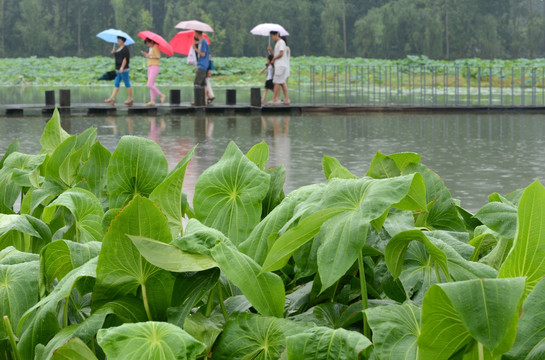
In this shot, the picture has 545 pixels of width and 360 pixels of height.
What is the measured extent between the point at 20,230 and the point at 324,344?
520mm

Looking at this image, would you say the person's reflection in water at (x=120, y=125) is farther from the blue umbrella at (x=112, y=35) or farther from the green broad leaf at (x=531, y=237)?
the green broad leaf at (x=531, y=237)

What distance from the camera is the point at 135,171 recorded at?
1.13 metres

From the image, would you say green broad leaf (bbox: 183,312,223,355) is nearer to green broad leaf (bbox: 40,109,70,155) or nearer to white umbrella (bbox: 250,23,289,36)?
green broad leaf (bbox: 40,109,70,155)

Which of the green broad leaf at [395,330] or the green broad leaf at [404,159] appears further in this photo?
the green broad leaf at [404,159]

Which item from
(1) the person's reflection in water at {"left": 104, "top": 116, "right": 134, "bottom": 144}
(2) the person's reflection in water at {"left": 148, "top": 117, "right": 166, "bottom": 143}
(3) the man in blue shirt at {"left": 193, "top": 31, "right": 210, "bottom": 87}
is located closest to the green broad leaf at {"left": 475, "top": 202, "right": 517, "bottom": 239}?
(2) the person's reflection in water at {"left": 148, "top": 117, "right": 166, "bottom": 143}

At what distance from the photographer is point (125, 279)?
0.86m

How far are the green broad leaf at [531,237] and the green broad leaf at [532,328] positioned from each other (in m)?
0.03

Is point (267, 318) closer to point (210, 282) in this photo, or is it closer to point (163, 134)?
point (210, 282)

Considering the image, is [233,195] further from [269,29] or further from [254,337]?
[269,29]

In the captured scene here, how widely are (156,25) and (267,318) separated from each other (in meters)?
63.8

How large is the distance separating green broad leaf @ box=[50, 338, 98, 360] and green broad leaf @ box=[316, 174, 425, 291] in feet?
0.75

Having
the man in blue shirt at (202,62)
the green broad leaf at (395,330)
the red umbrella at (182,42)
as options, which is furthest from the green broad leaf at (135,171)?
the red umbrella at (182,42)

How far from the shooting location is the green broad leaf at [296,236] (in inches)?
32.1

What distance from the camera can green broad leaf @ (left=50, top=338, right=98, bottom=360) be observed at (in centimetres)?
82
